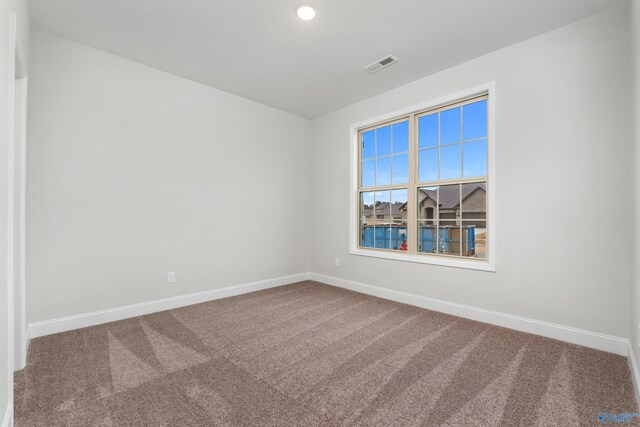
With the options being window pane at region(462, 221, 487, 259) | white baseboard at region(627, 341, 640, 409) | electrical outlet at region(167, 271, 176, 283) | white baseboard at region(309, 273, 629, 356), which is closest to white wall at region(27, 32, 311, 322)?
electrical outlet at region(167, 271, 176, 283)

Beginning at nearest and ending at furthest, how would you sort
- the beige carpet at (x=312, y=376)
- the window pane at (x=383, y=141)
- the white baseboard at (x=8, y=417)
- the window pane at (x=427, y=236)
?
the white baseboard at (x=8, y=417) → the beige carpet at (x=312, y=376) → the window pane at (x=427, y=236) → the window pane at (x=383, y=141)

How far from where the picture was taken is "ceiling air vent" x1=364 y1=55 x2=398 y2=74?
118 inches

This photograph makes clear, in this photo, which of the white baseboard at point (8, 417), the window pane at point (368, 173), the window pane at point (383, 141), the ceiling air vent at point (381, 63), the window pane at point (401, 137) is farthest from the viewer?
the window pane at point (368, 173)

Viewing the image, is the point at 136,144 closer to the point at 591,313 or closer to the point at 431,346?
the point at 431,346

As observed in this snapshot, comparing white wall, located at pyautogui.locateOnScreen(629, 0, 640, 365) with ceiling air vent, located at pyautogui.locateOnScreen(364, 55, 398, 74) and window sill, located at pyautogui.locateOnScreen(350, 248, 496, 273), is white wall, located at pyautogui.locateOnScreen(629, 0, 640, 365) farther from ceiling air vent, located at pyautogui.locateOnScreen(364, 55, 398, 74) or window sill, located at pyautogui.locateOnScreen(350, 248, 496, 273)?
ceiling air vent, located at pyautogui.locateOnScreen(364, 55, 398, 74)

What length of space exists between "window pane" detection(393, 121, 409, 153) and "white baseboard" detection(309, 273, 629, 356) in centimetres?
179

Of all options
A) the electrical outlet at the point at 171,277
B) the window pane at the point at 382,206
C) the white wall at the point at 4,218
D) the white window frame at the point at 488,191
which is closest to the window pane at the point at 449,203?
the white window frame at the point at 488,191

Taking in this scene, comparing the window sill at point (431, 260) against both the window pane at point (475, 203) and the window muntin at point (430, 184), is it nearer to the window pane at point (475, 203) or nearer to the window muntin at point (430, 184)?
the window muntin at point (430, 184)

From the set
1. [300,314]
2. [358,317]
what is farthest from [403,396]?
[300,314]

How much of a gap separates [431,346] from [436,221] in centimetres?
152

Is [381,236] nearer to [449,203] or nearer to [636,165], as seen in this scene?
[449,203]

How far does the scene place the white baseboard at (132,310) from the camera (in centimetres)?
254

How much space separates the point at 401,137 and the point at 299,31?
182 cm

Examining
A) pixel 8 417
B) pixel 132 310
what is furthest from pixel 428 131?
pixel 8 417
